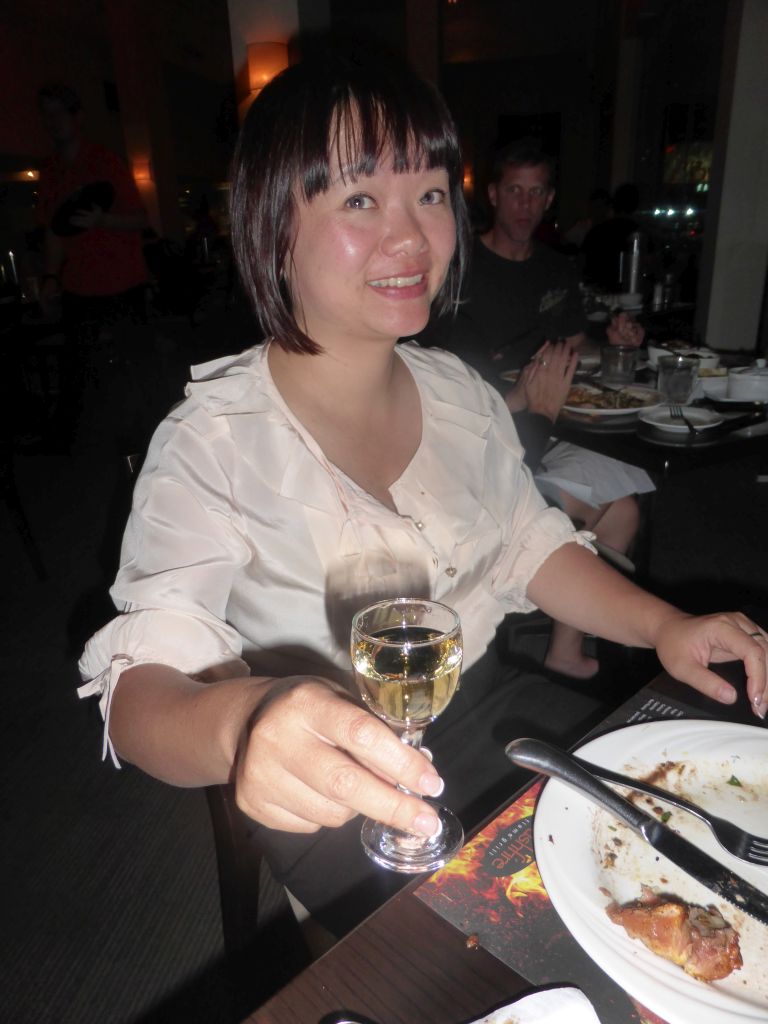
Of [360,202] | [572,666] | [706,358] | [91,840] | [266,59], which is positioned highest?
[266,59]

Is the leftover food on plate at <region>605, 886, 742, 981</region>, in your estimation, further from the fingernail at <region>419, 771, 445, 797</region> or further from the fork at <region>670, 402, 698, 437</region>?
the fork at <region>670, 402, 698, 437</region>

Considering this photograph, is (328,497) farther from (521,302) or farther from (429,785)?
(521,302)

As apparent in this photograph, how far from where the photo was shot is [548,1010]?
581 millimetres

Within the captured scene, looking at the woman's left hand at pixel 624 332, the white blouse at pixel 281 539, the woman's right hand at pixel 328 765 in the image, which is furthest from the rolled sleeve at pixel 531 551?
the woman's left hand at pixel 624 332

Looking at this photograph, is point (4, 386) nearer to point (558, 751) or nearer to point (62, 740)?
point (62, 740)

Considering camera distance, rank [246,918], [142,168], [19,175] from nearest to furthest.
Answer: [246,918] < [19,175] < [142,168]

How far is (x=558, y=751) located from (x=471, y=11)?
616 inches

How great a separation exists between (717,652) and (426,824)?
637mm

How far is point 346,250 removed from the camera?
1186 millimetres

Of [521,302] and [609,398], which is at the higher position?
[521,302]

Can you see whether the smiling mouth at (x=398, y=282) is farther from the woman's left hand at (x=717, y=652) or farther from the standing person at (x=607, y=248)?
the standing person at (x=607, y=248)

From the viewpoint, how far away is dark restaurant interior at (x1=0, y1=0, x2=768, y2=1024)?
180 cm

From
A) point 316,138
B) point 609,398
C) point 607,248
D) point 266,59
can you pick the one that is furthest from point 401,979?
point 607,248

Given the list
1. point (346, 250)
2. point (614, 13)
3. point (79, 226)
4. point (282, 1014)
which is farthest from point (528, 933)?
point (614, 13)
